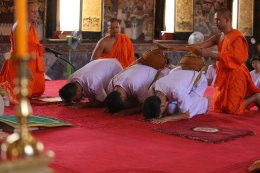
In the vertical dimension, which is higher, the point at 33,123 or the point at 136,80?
the point at 136,80

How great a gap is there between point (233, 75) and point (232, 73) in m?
0.03

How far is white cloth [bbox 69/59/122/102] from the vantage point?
225 inches

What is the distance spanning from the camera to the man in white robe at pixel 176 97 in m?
4.80

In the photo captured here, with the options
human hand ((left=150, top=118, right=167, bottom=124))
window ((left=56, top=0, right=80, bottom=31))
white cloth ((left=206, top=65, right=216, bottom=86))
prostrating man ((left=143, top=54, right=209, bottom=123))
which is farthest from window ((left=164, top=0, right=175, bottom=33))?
human hand ((left=150, top=118, right=167, bottom=124))

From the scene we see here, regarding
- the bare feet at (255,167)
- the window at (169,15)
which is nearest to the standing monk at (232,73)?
the bare feet at (255,167)

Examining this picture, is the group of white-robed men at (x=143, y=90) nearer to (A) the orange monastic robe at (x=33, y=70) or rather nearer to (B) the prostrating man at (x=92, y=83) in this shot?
(B) the prostrating man at (x=92, y=83)

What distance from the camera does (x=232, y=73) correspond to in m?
5.79

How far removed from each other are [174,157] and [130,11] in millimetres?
7616

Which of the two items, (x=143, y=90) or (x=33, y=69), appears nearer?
(x=143, y=90)

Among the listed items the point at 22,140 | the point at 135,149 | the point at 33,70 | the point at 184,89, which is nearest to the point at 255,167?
the point at 135,149

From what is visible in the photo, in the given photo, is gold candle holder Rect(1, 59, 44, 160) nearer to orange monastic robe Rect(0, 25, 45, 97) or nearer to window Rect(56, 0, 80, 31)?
orange monastic robe Rect(0, 25, 45, 97)

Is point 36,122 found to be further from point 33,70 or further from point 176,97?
point 33,70

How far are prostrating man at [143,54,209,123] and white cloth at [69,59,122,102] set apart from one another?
0.95 meters

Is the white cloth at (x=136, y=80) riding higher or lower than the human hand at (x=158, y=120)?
higher
